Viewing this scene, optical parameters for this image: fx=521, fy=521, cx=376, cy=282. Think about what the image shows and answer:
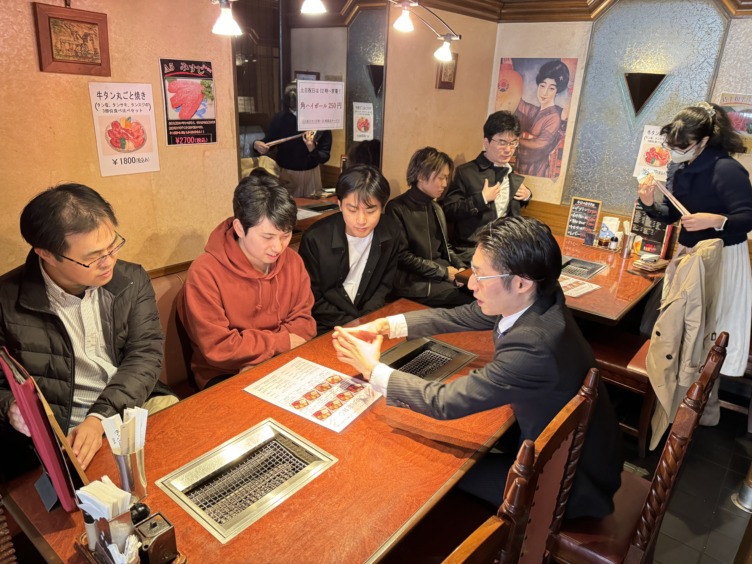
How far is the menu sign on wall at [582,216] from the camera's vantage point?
3.76m

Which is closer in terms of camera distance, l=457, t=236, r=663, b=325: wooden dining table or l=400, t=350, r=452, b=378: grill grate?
l=400, t=350, r=452, b=378: grill grate

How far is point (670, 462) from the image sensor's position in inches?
56.8

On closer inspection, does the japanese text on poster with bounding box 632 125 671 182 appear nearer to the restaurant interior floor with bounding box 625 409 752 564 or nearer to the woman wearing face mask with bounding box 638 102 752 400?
the woman wearing face mask with bounding box 638 102 752 400

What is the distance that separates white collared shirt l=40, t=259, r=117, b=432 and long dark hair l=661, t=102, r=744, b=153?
2.97 meters

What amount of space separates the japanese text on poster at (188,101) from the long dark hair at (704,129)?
2.48 metres

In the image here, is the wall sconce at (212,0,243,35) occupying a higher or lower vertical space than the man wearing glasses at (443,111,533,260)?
higher

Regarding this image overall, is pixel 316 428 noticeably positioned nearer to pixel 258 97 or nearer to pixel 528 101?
pixel 258 97

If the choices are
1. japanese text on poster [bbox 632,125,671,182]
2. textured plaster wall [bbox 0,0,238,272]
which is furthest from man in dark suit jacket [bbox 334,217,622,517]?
japanese text on poster [bbox 632,125,671,182]

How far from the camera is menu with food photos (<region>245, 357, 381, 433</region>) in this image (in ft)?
5.39

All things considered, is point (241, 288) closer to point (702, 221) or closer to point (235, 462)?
point (235, 462)

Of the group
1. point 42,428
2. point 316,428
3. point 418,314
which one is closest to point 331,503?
point 316,428

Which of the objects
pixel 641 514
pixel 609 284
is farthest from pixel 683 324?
pixel 641 514

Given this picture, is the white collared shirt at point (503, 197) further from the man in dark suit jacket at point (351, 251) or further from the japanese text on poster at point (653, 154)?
the man in dark suit jacket at point (351, 251)

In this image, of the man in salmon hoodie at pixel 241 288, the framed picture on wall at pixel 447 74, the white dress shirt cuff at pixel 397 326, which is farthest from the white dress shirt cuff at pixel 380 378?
the framed picture on wall at pixel 447 74
